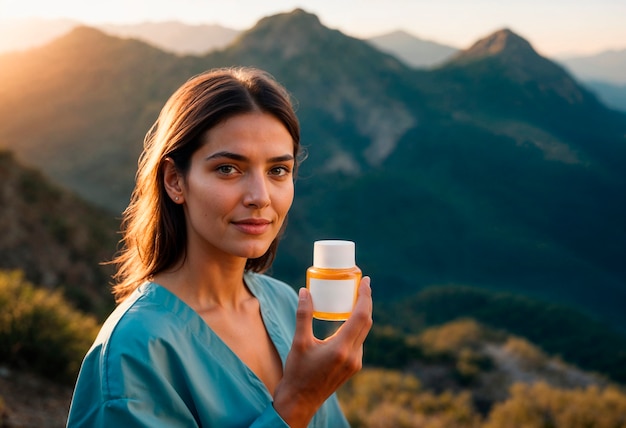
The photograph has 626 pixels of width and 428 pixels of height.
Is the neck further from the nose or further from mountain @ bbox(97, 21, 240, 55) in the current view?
mountain @ bbox(97, 21, 240, 55)

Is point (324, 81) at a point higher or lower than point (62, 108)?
higher

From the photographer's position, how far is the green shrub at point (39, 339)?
15.4 feet

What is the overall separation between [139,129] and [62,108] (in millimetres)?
4695

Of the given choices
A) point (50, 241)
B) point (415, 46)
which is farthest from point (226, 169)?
point (415, 46)

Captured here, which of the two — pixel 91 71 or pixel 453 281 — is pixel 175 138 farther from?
pixel 91 71

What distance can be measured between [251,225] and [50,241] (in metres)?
11.8

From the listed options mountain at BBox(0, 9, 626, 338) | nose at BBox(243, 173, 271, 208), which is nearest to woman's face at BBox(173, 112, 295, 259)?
nose at BBox(243, 173, 271, 208)

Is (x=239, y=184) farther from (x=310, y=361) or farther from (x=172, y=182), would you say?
(x=310, y=361)

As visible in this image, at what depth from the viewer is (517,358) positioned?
17531mm

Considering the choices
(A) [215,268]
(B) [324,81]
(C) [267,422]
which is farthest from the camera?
(B) [324,81]

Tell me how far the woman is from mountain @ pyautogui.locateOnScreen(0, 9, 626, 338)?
21752 millimetres

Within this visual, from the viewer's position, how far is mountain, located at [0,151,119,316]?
36.0 ft

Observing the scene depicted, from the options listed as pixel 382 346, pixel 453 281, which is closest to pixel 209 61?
pixel 453 281

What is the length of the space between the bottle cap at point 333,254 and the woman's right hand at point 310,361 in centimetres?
12
